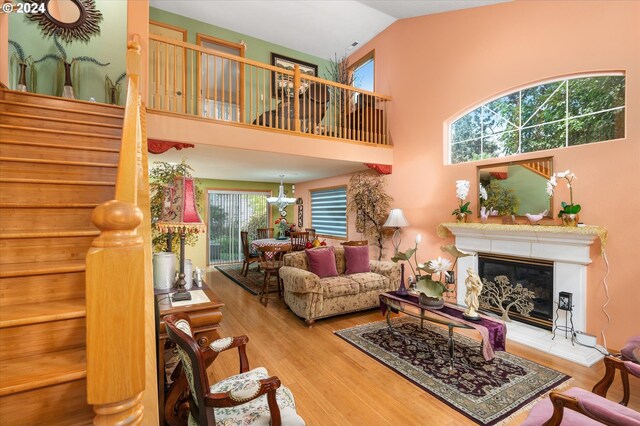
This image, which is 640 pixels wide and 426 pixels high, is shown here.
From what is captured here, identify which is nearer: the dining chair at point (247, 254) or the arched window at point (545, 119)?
the arched window at point (545, 119)

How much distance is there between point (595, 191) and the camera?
Result: 2953 millimetres

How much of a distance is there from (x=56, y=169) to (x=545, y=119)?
494 centimetres

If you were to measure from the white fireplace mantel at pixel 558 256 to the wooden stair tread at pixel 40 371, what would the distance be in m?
3.81

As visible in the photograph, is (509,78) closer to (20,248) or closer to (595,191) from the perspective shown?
(595,191)

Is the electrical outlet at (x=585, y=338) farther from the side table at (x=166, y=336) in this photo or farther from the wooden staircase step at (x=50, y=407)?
the wooden staircase step at (x=50, y=407)

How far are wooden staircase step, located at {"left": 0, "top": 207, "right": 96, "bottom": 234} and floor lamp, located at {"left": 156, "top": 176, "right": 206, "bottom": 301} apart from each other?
41cm

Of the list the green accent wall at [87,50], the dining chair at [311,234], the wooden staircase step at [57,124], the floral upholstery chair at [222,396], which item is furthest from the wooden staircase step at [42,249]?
the dining chair at [311,234]

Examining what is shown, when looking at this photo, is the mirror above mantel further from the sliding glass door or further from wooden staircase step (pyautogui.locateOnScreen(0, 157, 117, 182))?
the sliding glass door

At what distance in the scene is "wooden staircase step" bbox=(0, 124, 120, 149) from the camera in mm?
2330

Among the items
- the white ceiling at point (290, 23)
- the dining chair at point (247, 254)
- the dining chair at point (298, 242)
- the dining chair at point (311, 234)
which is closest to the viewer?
the white ceiling at point (290, 23)

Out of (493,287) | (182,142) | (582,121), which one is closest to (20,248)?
(182,142)

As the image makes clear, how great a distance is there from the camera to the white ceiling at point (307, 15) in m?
4.77

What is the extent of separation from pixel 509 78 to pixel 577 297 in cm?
276

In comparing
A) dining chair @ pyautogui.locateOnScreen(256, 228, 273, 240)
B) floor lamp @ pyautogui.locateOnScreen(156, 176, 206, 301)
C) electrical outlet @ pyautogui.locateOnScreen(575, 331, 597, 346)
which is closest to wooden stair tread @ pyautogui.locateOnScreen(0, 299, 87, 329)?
floor lamp @ pyautogui.locateOnScreen(156, 176, 206, 301)
